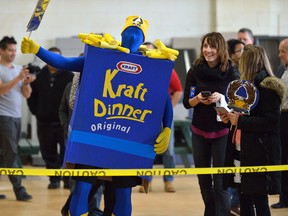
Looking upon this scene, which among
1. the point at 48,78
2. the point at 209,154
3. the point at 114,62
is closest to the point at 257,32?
the point at 48,78

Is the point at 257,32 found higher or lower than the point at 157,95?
higher

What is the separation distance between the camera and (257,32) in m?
11.1

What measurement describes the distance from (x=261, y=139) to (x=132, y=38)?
3.77ft

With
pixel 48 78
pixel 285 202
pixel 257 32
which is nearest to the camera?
pixel 285 202

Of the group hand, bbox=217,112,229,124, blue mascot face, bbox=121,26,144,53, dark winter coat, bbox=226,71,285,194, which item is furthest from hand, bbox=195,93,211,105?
blue mascot face, bbox=121,26,144,53

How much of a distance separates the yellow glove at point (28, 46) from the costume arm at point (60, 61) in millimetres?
58

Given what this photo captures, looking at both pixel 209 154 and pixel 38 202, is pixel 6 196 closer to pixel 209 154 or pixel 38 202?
pixel 38 202

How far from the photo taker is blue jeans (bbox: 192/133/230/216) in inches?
209

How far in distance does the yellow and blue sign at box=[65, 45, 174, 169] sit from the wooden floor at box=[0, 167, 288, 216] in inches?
76.5

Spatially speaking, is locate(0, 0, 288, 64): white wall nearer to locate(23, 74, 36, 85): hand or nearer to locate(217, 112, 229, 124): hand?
locate(23, 74, 36, 85): hand

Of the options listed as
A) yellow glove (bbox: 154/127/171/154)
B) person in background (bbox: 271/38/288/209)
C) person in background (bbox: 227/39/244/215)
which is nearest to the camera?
yellow glove (bbox: 154/127/171/154)

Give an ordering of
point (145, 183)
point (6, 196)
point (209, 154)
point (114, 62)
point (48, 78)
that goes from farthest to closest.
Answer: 1. point (48, 78)
2. point (6, 196)
3. point (209, 154)
4. point (145, 183)
5. point (114, 62)

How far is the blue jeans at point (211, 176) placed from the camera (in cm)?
532

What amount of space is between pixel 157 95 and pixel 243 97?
0.60m
